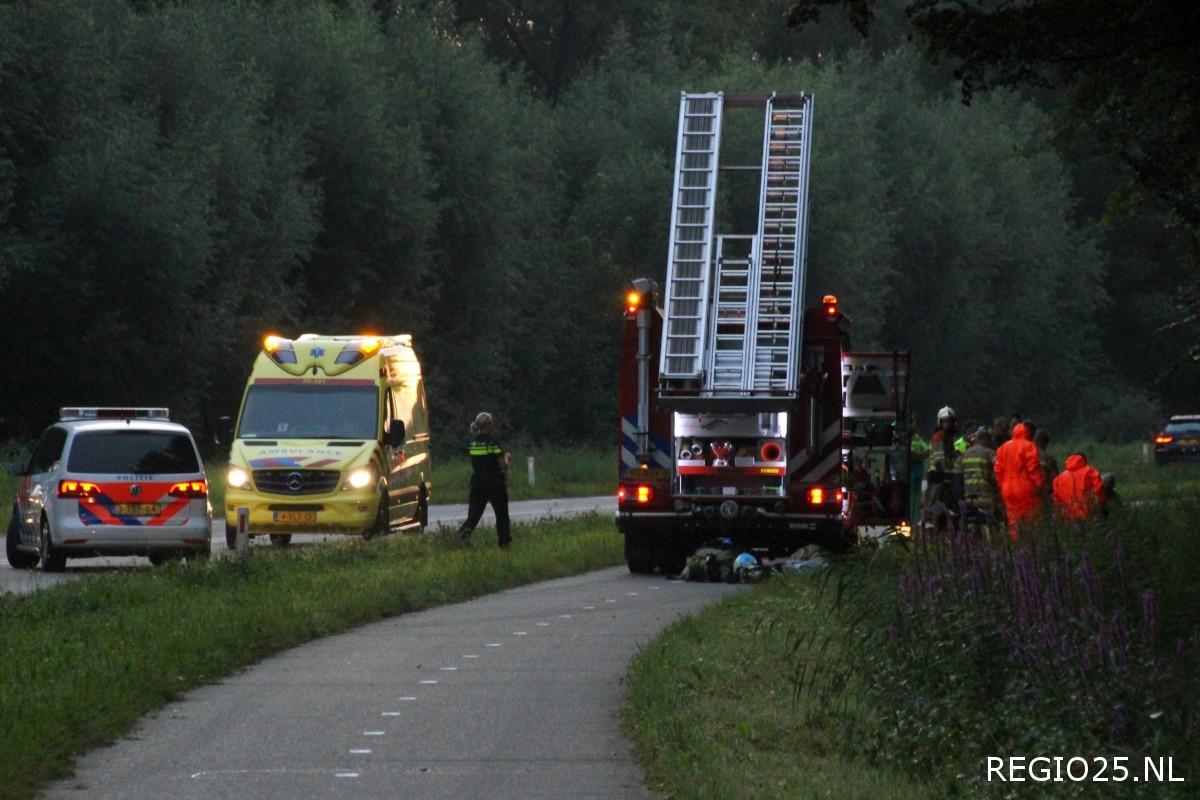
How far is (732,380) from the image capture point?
903 inches

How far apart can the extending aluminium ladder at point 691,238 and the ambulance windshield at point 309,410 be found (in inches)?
257

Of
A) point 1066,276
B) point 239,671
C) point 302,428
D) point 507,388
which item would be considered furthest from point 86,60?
point 1066,276

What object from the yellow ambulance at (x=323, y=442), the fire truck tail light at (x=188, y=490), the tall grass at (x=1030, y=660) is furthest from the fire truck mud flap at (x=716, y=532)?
the tall grass at (x=1030, y=660)

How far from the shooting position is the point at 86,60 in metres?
44.1

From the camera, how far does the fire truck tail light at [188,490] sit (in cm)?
2481

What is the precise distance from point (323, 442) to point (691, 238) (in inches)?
279

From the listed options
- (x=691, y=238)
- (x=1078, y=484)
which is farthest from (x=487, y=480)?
(x=1078, y=484)

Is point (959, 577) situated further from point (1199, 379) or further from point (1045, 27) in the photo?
point (1199, 379)

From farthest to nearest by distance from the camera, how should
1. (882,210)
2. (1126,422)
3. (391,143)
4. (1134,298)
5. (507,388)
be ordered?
(1134,298), (1126,422), (882,210), (507,388), (391,143)

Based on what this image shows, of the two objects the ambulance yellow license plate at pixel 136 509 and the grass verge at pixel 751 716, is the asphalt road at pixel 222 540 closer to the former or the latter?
the ambulance yellow license plate at pixel 136 509

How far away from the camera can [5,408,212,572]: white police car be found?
24578 mm

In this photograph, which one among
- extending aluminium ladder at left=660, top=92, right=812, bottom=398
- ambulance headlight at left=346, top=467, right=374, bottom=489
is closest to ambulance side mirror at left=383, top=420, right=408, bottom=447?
ambulance headlight at left=346, top=467, right=374, bottom=489

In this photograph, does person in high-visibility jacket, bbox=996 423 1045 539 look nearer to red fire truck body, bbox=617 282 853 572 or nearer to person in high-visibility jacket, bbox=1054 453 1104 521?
person in high-visibility jacket, bbox=1054 453 1104 521

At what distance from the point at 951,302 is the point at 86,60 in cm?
4056
